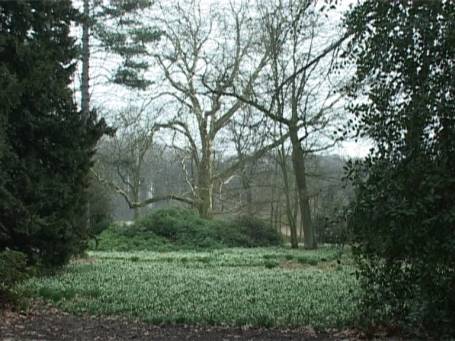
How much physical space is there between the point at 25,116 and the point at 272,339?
794 cm

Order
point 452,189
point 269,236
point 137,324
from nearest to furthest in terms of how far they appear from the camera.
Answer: point 452,189, point 137,324, point 269,236

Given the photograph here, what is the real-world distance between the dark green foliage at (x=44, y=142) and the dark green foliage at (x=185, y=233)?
10823 mm

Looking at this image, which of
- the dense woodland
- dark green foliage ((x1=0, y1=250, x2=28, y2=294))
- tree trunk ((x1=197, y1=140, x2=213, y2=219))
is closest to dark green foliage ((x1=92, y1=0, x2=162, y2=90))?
the dense woodland

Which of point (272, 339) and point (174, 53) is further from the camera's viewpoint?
point (174, 53)

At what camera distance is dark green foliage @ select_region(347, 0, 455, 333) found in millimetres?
5938

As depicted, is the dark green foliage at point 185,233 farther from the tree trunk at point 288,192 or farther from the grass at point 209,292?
the grass at point 209,292

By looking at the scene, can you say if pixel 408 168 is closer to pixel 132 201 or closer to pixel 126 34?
pixel 126 34

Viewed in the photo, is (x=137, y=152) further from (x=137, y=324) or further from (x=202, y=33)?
(x=137, y=324)

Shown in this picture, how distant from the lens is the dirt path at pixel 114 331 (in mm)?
6691

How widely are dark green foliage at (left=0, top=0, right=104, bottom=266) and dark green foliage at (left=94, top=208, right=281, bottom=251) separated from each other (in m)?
10.8

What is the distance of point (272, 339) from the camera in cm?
656

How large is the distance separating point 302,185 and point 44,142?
11098 mm

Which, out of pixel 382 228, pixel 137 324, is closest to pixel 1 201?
pixel 137 324

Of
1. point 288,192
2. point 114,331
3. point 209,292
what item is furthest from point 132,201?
point 114,331
